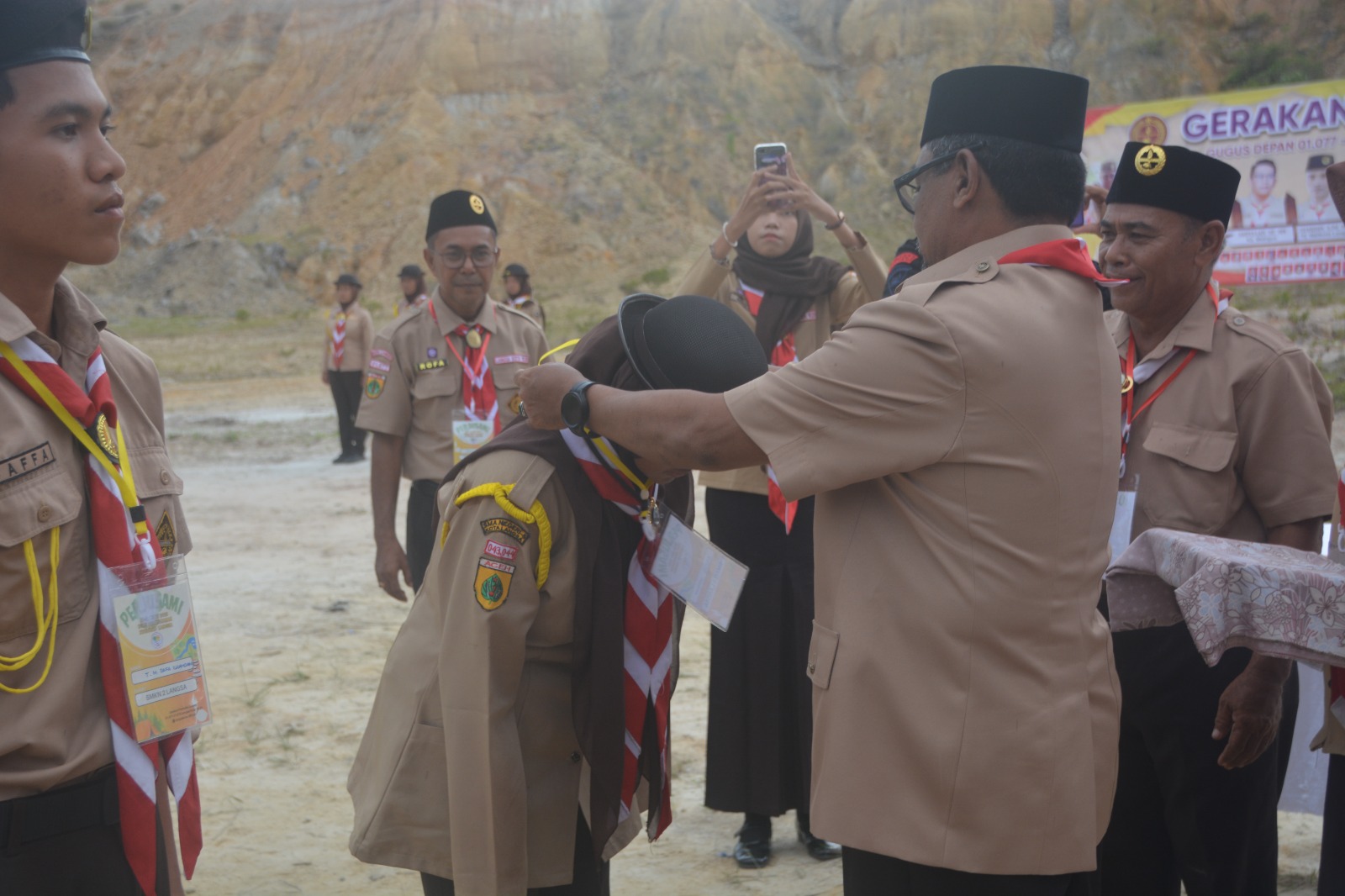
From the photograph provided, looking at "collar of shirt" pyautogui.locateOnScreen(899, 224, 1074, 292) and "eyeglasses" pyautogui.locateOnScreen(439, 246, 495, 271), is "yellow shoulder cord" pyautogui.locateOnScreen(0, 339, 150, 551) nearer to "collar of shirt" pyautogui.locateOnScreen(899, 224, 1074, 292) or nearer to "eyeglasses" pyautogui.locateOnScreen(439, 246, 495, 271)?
"collar of shirt" pyautogui.locateOnScreen(899, 224, 1074, 292)

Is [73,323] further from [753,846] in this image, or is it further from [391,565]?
[753,846]

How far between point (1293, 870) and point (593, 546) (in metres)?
3.23

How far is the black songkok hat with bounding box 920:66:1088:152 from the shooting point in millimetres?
2168

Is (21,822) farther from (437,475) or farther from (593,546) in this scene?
(437,475)

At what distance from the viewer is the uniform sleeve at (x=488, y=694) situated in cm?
229

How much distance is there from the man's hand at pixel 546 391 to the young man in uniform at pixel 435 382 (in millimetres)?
2701

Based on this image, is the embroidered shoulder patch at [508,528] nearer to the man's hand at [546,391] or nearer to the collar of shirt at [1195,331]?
the man's hand at [546,391]

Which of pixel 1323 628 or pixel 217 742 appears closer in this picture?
pixel 1323 628

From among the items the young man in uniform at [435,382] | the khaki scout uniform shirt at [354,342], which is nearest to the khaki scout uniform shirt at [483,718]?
the young man in uniform at [435,382]

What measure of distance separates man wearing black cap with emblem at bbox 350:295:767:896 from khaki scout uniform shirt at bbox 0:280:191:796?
63 centimetres

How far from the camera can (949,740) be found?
2053 millimetres

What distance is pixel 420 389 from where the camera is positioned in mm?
5250

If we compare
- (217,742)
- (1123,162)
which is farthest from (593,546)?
(217,742)

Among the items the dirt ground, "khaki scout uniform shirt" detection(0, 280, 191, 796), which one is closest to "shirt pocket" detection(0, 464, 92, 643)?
"khaki scout uniform shirt" detection(0, 280, 191, 796)
